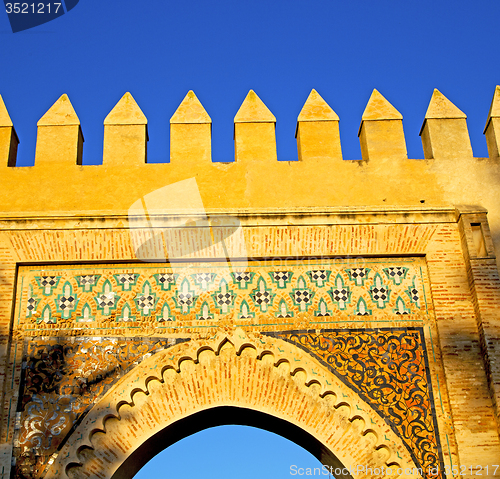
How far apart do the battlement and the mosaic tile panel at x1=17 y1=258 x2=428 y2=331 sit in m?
0.52

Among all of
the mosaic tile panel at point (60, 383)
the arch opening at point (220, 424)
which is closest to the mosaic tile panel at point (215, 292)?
the mosaic tile panel at point (60, 383)


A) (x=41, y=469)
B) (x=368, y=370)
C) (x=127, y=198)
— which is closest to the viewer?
(x=41, y=469)

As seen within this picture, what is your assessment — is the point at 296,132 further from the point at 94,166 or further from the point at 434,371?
the point at 434,371

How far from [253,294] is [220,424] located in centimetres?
107

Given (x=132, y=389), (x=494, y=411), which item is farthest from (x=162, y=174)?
(x=494, y=411)

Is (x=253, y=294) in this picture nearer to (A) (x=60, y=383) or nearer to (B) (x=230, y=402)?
(B) (x=230, y=402)

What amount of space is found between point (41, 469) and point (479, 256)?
3.60 metres

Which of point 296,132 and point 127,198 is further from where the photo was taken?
point 296,132

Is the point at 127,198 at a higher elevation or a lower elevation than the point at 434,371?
higher

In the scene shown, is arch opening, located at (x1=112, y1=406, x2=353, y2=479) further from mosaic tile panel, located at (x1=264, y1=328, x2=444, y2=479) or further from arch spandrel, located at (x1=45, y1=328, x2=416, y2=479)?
mosaic tile panel, located at (x1=264, y1=328, x2=444, y2=479)

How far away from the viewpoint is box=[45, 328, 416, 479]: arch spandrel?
5.24 m

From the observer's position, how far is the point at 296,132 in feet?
21.1

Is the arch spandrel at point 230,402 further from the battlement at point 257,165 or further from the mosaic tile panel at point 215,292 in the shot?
the battlement at point 257,165

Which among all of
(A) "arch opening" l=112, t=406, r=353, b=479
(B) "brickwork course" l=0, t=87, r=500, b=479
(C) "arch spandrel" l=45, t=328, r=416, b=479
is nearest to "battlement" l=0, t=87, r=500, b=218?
(B) "brickwork course" l=0, t=87, r=500, b=479
